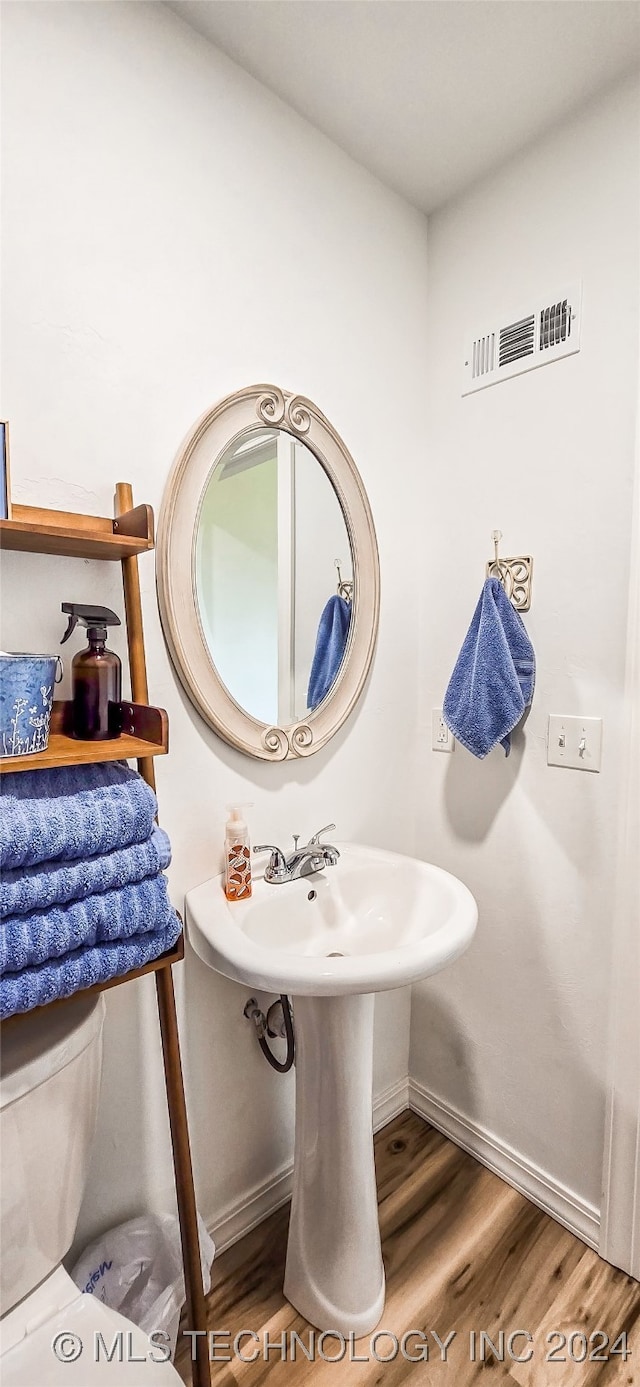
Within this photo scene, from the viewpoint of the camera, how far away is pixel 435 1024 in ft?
5.87

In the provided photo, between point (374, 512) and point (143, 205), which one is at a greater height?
point (143, 205)

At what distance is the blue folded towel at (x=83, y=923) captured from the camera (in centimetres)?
79

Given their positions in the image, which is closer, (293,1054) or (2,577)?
(2,577)

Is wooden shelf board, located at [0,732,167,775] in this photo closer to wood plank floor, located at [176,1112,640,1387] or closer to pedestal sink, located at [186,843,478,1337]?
pedestal sink, located at [186,843,478,1337]

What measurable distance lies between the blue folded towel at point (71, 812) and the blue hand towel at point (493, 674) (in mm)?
806

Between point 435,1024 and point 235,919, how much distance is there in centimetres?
87

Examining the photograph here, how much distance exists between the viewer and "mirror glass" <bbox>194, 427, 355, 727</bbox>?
1309mm

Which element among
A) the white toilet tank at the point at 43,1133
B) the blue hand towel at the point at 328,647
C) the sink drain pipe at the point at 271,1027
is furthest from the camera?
the blue hand towel at the point at 328,647

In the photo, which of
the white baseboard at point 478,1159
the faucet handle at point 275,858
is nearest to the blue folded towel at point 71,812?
the faucet handle at point 275,858

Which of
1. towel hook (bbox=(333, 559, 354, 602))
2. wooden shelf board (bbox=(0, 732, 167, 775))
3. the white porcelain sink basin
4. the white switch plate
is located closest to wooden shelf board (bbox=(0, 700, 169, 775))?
wooden shelf board (bbox=(0, 732, 167, 775))

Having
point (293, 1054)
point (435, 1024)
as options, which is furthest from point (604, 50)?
point (435, 1024)

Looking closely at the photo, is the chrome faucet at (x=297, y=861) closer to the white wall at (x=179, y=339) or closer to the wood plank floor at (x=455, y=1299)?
the white wall at (x=179, y=339)

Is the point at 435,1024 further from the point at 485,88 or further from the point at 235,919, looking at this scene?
the point at 485,88

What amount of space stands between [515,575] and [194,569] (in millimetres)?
744
